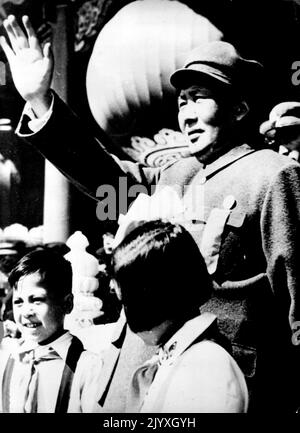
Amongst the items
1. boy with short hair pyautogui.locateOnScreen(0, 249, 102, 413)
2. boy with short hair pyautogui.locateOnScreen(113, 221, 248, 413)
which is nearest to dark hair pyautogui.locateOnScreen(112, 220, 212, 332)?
boy with short hair pyautogui.locateOnScreen(113, 221, 248, 413)

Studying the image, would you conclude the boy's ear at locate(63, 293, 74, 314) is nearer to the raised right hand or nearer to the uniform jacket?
the uniform jacket

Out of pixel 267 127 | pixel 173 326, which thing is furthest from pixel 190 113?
pixel 173 326

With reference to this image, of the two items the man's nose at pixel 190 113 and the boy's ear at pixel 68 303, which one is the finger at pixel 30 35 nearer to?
the man's nose at pixel 190 113

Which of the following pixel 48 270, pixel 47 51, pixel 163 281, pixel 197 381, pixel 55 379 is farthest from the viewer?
pixel 47 51

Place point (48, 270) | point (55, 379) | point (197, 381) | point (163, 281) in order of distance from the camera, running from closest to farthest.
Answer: point (197, 381), point (163, 281), point (55, 379), point (48, 270)

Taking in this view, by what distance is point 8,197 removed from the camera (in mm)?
3689

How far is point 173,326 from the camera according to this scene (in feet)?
10.2

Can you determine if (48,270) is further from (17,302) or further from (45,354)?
(45,354)

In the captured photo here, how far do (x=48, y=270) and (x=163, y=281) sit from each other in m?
0.60

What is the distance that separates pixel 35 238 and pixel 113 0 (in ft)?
4.31
